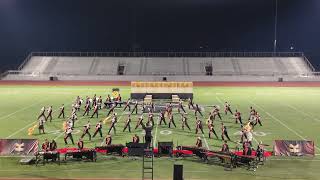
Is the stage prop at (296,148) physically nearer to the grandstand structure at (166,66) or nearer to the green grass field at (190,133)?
the green grass field at (190,133)

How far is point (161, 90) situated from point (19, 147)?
69.3 feet

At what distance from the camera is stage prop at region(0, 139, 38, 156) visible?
755 inches

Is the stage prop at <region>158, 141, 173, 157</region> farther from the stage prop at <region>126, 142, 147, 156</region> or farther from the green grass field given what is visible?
the stage prop at <region>126, 142, 147, 156</region>

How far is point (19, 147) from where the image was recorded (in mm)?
19234

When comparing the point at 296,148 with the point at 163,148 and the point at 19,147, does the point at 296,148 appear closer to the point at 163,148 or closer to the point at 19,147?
the point at 163,148

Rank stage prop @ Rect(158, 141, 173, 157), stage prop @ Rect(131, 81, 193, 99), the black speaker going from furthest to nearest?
stage prop @ Rect(131, 81, 193, 99) < stage prop @ Rect(158, 141, 173, 157) < the black speaker

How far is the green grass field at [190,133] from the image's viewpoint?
17.1 meters

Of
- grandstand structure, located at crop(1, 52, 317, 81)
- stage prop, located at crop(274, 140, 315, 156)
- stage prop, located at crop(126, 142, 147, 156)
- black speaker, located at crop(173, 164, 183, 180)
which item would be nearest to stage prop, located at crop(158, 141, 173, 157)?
stage prop, located at crop(126, 142, 147, 156)

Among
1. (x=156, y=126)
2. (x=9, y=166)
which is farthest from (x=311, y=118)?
(x=9, y=166)

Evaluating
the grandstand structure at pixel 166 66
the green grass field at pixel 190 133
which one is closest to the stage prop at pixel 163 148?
the green grass field at pixel 190 133

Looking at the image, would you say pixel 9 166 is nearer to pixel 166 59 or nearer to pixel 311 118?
pixel 311 118

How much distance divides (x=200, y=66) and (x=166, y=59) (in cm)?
506

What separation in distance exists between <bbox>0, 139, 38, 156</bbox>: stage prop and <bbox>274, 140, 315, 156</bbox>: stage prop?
10.5m

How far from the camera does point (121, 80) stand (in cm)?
5884
